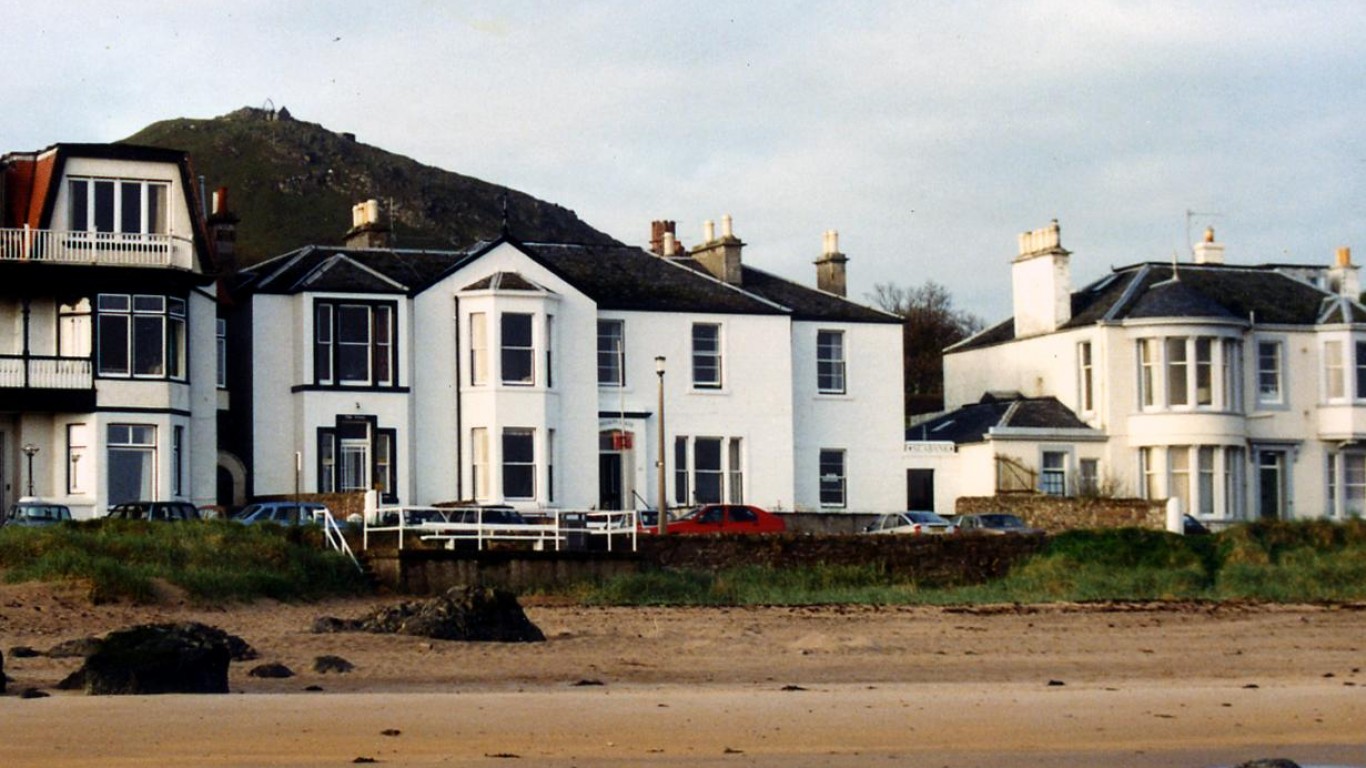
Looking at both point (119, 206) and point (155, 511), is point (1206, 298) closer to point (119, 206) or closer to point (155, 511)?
point (119, 206)

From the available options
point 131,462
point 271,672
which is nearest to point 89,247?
point 131,462

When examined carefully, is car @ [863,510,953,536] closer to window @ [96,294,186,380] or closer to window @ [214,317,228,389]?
window @ [214,317,228,389]

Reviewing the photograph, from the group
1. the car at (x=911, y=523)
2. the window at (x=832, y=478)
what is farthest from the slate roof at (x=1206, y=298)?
the car at (x=911, y=523)

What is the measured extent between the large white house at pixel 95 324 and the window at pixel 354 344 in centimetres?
332

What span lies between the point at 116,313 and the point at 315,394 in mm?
5074

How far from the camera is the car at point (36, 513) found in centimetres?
4109

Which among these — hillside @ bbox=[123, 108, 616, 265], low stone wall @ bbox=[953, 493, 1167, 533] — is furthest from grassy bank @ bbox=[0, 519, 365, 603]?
hillside @ bbox=[123, 108, 616, 265]

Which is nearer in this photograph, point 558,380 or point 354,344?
point 354,344

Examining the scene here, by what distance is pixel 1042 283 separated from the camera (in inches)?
2357

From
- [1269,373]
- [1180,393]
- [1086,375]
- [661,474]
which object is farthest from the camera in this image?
[1269,373]

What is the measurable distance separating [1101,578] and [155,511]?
60.0 feet

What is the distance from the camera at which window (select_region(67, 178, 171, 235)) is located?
1857 inches

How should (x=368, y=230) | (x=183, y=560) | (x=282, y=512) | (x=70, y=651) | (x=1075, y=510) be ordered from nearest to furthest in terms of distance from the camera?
(x=70, y=651), (x=183, y=560), (x=282, y=512), (x=1075, y=510), (x=368, y=230)

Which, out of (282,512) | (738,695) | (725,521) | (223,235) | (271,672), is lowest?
(738,695)
